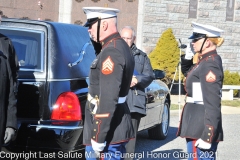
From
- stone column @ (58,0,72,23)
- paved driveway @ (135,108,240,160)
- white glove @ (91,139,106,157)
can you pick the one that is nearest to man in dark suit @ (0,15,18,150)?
white glove @ (91,139,106,157)

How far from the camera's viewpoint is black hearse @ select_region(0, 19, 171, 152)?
4477 mm

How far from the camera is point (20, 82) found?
15.1 feet

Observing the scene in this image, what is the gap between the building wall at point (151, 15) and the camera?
49.4 feet

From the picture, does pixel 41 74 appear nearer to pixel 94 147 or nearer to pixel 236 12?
pixel 94 147

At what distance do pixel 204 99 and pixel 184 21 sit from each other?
1324 cm

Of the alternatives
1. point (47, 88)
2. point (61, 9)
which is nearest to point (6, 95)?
point (47, 88)

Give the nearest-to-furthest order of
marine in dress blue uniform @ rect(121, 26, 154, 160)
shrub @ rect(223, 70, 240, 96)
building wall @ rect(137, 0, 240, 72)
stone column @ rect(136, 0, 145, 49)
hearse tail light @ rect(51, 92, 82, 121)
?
hearse tail light @ rect(51, 92, 82, 121) → marine in dress blue uniform @ rect(121, 26, 154, 160) → stone column @ rect(136, 0, 145, 49) → building wall @ rect(137, 0, 240, 72) → shrub @ rect(223, 70, 240, 96)

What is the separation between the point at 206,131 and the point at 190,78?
51 centimetres

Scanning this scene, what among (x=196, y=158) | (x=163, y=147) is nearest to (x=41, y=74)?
(x=196, y=158)

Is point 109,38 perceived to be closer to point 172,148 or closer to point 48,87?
point 48,87

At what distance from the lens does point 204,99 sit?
13.3 ft

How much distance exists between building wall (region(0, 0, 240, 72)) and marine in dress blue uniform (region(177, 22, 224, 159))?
11168 millimetres

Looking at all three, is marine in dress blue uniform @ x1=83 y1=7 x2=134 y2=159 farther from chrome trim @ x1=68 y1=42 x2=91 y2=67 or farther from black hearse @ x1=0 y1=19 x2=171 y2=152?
chrome trim @ x1=68 y1=42 x2=91 y2=67

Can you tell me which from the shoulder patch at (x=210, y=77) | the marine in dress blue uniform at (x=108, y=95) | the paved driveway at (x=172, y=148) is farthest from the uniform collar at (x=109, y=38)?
the paved driveway at (x=172, y=148)
